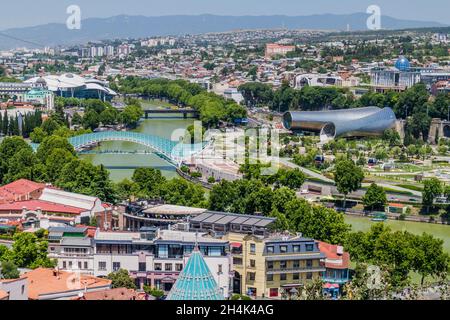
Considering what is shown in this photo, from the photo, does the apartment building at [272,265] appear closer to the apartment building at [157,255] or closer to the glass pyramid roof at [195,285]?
the apartment building at [157,255]

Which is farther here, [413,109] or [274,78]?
[274,78]

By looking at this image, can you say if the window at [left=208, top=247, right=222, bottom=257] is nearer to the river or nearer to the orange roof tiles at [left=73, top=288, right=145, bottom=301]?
the orange roof tiles at [left=73, top=288, right=145, bottom=301]

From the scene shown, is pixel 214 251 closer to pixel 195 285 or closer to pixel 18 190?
pixel 195 285

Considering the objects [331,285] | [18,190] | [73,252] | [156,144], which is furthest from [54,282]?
[156,144]

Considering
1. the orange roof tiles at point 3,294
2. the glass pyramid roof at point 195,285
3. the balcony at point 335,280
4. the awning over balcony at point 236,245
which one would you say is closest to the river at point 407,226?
the balcony at point 335,280
